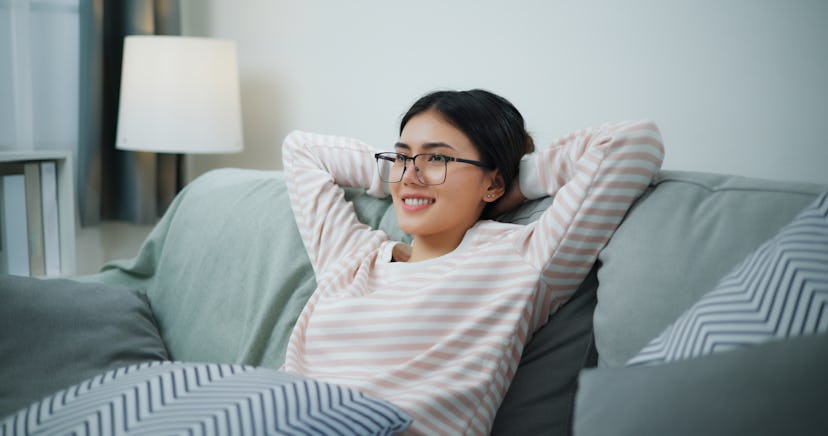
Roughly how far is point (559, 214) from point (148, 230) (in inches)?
84.1

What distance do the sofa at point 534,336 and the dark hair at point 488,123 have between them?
0.36ft

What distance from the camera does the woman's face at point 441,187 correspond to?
129 centimetres

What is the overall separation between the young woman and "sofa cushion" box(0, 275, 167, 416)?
0.42 m

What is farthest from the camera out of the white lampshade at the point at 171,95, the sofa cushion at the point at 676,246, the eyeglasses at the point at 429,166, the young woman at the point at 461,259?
the white lampshade at the point at 171,95

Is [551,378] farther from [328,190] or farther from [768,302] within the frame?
[328,190]

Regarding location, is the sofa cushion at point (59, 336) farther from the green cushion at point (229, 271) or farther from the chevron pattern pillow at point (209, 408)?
the chevron pattern pillow at point (209, 408)

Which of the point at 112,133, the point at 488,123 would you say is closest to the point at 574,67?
the point at 488,123

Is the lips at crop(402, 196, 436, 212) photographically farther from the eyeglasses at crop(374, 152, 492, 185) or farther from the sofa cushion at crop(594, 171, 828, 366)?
the sofa cushion at crop(594, 171, 828, 366)

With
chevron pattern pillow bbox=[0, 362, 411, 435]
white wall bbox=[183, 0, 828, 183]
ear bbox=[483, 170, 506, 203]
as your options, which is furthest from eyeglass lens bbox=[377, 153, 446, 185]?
white wall bbox=[183, 0, 828, 183]

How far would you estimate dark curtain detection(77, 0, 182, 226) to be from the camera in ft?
7.97

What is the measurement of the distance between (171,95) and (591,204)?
1.62 m

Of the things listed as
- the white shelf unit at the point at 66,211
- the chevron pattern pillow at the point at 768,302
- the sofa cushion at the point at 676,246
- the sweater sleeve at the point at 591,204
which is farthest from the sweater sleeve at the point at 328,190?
the white shelf unit at the point at 66,211

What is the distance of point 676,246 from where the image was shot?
1049mm

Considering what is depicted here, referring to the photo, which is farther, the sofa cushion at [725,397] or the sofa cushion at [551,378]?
the sofa cushion at [551,378]
